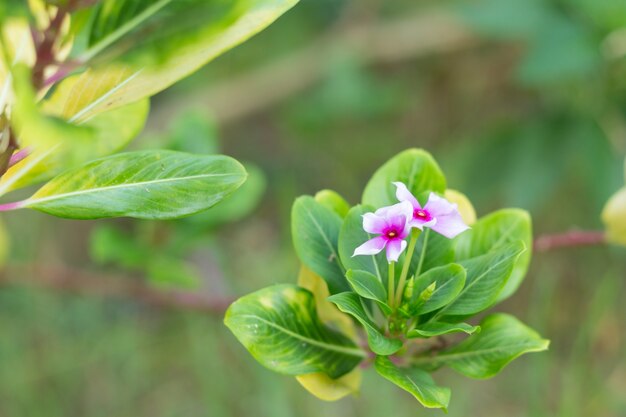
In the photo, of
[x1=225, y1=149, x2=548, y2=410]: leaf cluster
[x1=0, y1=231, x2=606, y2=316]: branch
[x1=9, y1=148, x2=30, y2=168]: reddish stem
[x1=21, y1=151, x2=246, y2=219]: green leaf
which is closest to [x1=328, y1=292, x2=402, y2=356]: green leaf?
[x1=225, y1=149, x2=548, y2=410]: leaf cluster

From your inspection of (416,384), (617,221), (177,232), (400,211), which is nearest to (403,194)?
(400,211)

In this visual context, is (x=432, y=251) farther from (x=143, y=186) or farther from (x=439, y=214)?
(x=143, y=186)

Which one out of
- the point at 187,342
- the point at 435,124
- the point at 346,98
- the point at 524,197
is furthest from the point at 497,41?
the point at 187,342

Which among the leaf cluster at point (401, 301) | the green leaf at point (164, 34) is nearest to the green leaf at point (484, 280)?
the leaf cluster at point (401, 301)

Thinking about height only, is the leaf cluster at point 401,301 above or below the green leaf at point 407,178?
below

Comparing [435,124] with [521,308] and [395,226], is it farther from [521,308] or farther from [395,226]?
[395,226]

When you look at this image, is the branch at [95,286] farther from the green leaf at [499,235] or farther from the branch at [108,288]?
the green leaf at [499,235]

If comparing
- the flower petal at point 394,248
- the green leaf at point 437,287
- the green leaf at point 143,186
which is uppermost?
the green leaf at point 143,186
